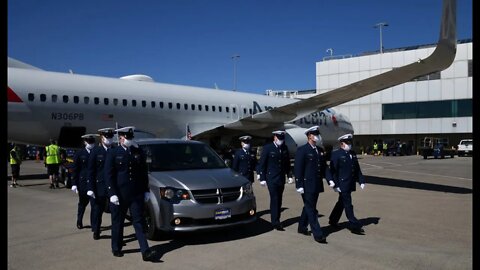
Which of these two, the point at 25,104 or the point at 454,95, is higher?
the point at 454,95

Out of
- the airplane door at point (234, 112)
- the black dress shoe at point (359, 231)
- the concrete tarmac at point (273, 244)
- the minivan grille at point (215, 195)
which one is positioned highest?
the airplane door at point (234, 112)

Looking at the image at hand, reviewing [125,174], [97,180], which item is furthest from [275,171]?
[97,180]

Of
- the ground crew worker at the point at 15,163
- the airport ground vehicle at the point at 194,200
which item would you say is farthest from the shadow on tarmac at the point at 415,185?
the ground crew worker at the point at 15,163

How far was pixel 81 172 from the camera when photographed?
8133 mm

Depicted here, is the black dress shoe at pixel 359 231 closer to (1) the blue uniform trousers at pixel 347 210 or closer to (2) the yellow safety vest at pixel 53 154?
(1) the blue uniform trousers at pixel 347 210

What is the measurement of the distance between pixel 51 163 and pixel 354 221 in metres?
10.3

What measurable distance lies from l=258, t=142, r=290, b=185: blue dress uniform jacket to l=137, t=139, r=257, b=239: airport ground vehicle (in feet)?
2.90

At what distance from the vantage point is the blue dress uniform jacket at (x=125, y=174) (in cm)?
614

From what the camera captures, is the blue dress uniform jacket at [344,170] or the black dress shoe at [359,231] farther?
the blue dress uniform jacket at [344,170]

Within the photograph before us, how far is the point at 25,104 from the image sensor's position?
1469 cm

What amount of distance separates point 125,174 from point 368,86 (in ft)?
36.6

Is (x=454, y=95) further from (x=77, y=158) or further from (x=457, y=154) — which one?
(x=77, y=158)

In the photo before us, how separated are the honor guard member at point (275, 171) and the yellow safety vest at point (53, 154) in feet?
27.4
